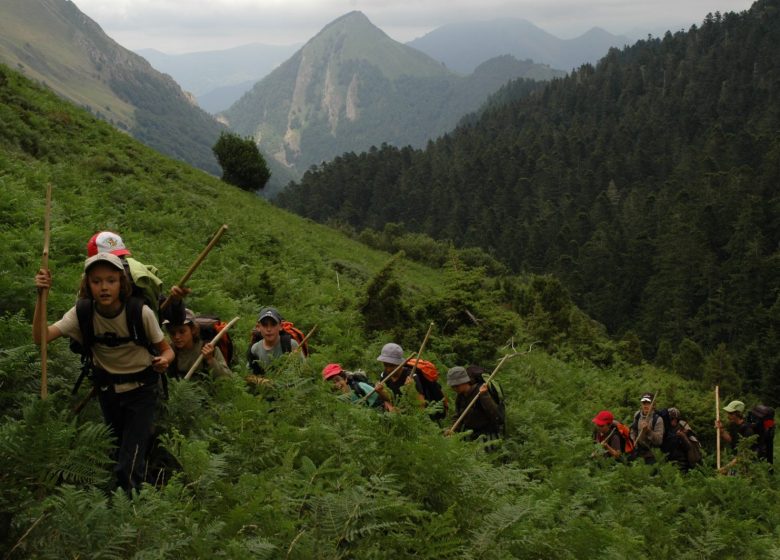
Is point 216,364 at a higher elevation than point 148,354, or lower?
lower

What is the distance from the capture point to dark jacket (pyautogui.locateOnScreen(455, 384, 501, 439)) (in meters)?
8.16

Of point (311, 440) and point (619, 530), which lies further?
point (619, 530)

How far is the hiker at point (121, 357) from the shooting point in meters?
4.50

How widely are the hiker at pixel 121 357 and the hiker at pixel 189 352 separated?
45.8 inches

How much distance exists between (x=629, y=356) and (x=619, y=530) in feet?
61.7

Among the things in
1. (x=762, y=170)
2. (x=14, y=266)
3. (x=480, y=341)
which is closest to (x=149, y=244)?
(x=14, y=266)

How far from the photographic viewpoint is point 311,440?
5.66 m

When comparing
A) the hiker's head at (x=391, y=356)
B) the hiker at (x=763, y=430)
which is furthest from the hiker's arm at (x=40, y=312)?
the hiker at (x=763, y=430)

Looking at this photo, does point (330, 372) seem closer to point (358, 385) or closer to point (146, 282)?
point (358, 385)

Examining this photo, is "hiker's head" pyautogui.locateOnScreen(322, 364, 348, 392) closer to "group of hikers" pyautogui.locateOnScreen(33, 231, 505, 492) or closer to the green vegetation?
"group of hikers" pyautogui.locateOnScreen(33, 231, 505, 492)

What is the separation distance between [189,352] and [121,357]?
1513mm

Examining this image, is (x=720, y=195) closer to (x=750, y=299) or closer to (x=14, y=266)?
(x=750, y=299)

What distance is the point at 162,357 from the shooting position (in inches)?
185

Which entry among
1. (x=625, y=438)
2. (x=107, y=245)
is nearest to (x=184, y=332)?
(x=107, y=245)
